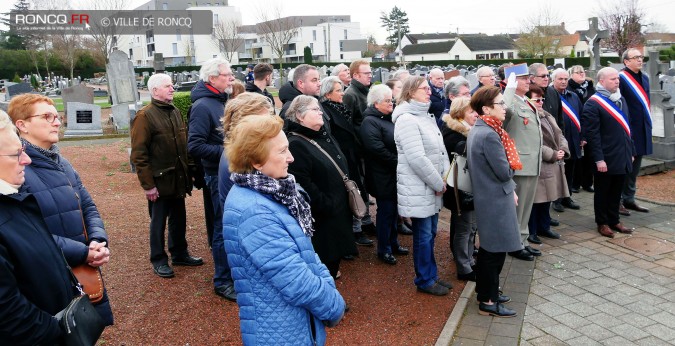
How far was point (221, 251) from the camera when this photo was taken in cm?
493

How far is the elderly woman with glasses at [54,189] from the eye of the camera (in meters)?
3.17

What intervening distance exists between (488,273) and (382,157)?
5.11 ft

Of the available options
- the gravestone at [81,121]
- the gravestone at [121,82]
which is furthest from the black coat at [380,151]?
the gravestone at [81,121]

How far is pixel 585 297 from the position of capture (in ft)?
16.5

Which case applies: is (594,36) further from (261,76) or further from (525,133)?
(261,76)

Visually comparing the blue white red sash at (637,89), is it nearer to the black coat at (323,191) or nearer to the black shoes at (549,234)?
the black shoes at (549,234)

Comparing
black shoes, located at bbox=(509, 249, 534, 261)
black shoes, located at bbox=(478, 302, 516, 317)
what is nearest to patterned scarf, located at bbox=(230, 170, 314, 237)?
black shoes, located at bbox=(478, 302, 516, 317)

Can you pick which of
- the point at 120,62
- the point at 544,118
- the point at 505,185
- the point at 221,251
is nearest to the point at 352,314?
the point at 221,251

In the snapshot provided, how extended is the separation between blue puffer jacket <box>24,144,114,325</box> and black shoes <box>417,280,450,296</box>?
2826 mm

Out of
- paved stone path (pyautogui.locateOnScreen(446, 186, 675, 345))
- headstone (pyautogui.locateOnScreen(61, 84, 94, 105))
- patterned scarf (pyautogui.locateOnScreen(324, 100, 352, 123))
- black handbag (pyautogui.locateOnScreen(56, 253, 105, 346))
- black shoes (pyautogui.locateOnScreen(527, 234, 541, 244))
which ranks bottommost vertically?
paved stone path (pyautogui.locateOnScreen(446, 186, 675, 345))

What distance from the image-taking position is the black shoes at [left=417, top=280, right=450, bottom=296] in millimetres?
5109

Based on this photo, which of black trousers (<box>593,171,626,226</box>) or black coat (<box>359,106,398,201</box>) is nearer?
black coat (<box>359,106,398,201</box>)

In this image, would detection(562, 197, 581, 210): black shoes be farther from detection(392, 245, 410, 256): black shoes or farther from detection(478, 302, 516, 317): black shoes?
detection(478, 302, 516, 317): black shoes

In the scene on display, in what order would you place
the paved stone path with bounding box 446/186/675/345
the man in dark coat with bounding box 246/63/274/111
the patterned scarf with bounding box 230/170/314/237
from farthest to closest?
the man in dark coat with bounding box 246/63/274/111 < the paved stone path with bounding box 446/186/675/345 < the patterned scarf with bounding box 230/170/314/237
